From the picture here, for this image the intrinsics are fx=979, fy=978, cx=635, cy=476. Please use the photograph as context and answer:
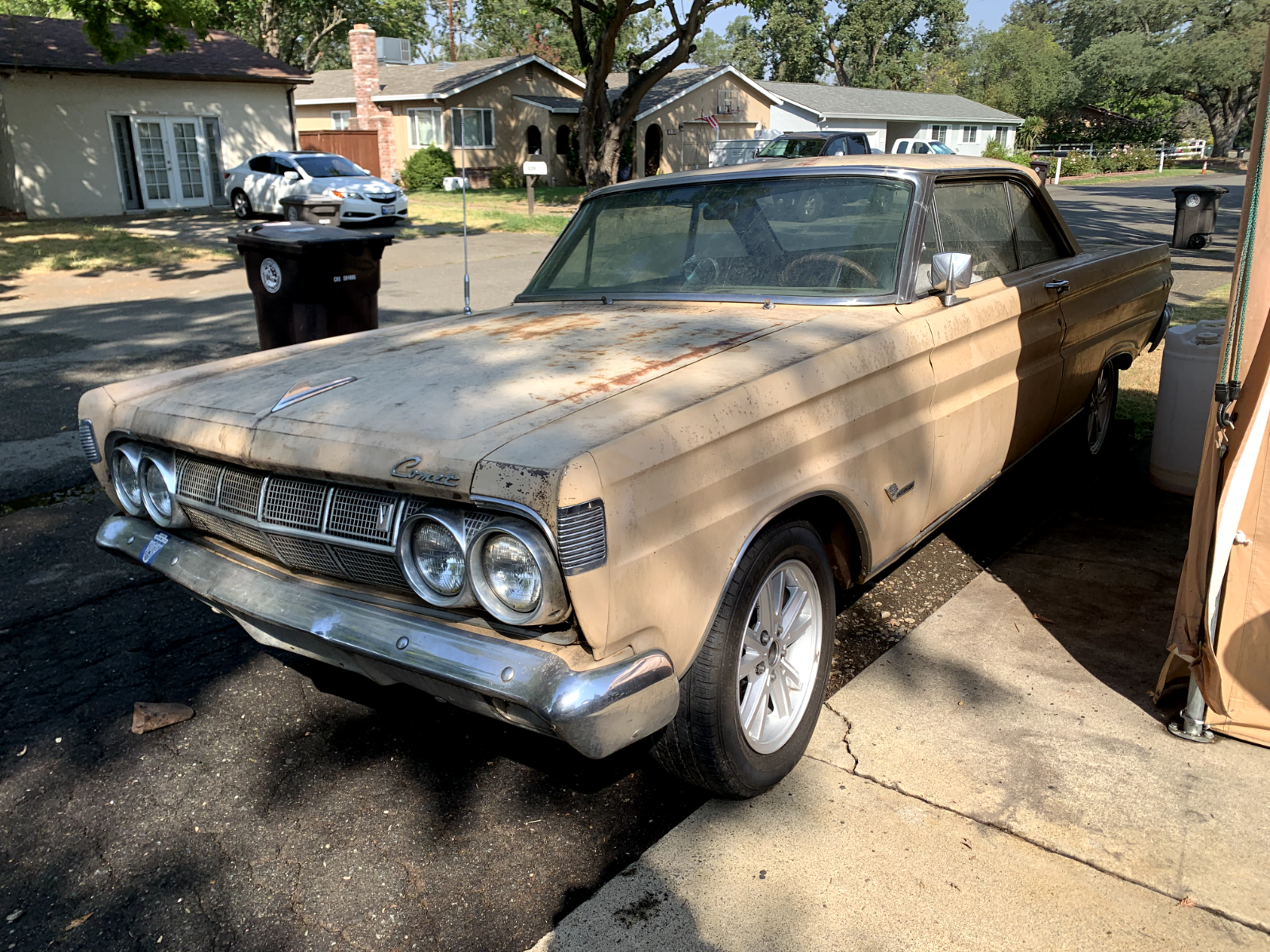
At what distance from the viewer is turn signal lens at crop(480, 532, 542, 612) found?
2199 mm

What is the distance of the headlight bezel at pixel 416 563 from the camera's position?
2.29 meters

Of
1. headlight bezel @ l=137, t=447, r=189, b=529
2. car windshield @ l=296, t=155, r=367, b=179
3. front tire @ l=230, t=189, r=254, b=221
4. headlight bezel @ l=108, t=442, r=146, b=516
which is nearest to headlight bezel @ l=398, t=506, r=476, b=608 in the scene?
headlight bezel @ l=137, t=447, r=189, b=529

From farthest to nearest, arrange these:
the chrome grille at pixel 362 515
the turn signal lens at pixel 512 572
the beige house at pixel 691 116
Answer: the beige house at pixel 691 116 < the chrome grille at pixel 362 515 < the turn signal lens at pixel 512 572

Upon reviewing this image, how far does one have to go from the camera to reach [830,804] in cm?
282

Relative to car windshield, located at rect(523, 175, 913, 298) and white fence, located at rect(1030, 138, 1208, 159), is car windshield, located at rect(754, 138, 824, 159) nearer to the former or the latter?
car windshield, located at rect(523, 175, 913, 298)

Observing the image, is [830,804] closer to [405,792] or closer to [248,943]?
[405,792]

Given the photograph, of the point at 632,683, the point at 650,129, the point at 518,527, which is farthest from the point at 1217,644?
the point at 650,129

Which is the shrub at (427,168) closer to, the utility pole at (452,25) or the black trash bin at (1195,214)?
the black trash bin at (1195,214)

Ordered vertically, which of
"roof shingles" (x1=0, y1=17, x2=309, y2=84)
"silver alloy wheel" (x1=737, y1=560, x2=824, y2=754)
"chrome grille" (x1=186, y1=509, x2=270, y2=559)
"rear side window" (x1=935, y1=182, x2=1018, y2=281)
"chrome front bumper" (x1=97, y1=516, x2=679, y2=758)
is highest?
"roof shingles" (x1=0, y1=17, x2=309, y2=84)

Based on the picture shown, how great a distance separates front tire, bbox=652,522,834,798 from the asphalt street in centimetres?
28

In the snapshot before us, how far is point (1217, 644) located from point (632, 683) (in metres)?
1.94

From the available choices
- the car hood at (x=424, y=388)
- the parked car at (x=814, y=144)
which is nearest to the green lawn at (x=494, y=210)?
the parked car at (x=814, y=144)

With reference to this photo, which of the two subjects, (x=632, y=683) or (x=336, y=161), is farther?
(x=336, y=161)

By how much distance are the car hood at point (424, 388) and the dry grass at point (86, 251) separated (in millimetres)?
13699
